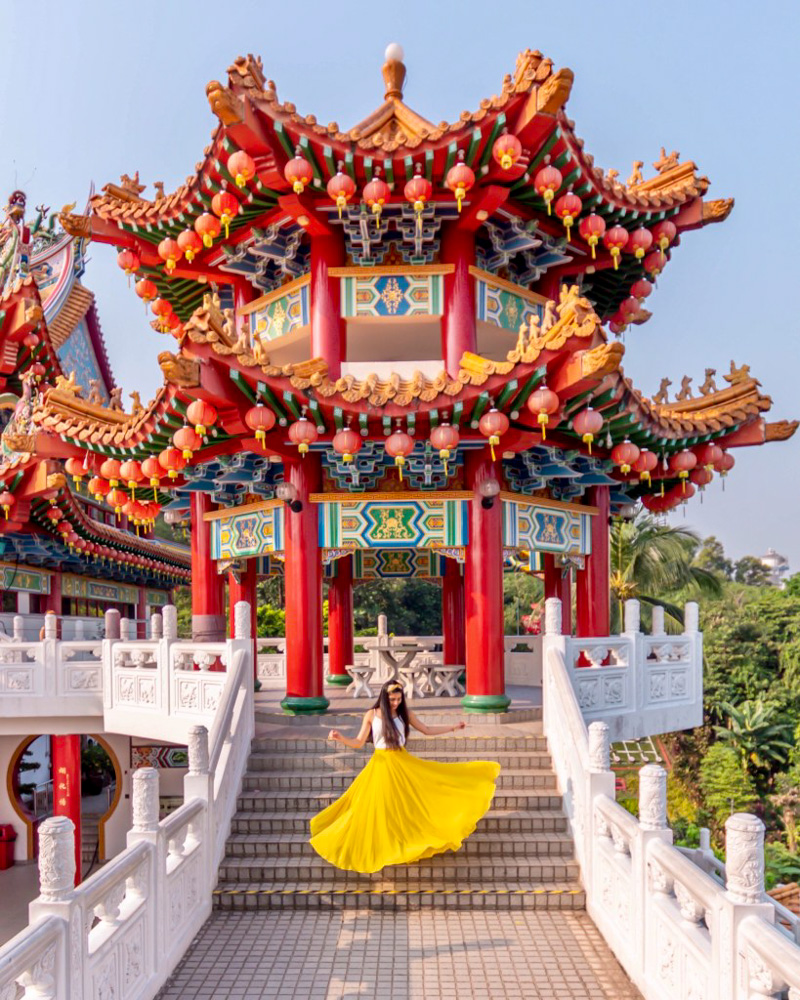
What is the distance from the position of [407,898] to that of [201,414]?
4.67m

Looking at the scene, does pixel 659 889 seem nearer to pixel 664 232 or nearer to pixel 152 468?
pixel 152 468

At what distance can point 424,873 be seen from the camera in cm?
712

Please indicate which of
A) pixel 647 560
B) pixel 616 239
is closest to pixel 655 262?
pixel 616 239

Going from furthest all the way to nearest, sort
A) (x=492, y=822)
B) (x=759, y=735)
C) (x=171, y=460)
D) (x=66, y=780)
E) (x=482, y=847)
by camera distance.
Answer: (x=759, y=735), (x=66, y=780), (x=171, y=460), (x=492, y=822), (x=482, y=847)

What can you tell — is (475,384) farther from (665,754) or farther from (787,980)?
(665,754)

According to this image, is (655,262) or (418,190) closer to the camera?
(418,190)

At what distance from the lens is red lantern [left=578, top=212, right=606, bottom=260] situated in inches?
396

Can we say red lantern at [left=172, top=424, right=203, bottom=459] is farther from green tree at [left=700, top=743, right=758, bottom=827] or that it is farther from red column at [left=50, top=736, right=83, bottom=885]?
green tree at [left=700, top=743, right=758, bottom=827]

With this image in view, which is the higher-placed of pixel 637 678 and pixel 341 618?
pixel 341 618

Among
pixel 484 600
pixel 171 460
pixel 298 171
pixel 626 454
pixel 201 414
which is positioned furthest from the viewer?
pixel 626 454

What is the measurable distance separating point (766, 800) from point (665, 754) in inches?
131

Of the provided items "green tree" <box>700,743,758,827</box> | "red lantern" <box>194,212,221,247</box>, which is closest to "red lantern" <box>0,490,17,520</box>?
"red lantern" <box>194,212,221,247</box>

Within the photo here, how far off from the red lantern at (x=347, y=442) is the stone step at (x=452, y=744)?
9.07 feet

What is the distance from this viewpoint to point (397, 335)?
11.3 meters
